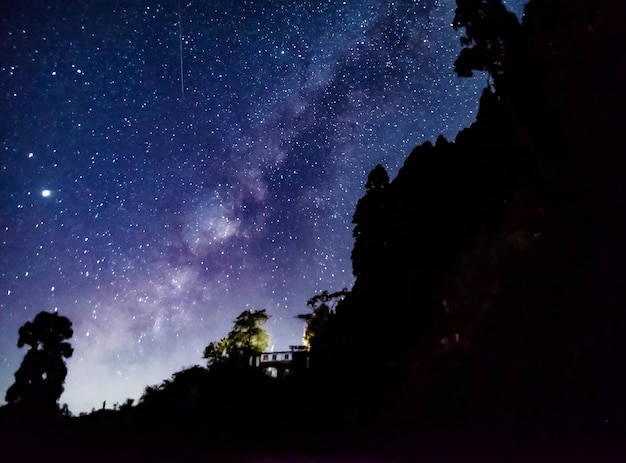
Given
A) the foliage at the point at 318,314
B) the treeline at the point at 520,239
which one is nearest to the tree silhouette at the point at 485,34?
the treeline at the point at 520,239

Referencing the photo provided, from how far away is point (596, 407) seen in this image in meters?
18.5

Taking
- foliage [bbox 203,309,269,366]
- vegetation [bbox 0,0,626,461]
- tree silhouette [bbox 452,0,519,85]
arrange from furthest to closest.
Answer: foliage [bbox 203,309,269,366] → tree silhouette [bbox 452,0,519,85] → vegetation [bbox 0,0,626,461]

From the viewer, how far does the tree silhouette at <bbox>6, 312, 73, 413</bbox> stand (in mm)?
37344

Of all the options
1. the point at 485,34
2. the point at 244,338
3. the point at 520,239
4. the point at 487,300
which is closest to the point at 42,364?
the point at 244,338

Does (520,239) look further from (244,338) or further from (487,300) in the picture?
(244,338)

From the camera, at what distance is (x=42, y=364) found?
38406 millimetres

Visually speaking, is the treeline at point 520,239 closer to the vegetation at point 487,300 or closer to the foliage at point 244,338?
the vegetation at point 487,300

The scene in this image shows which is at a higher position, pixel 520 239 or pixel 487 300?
pixel 520 239

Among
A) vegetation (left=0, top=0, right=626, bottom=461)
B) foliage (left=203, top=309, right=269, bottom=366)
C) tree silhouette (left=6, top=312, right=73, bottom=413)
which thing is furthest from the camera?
foliage (left=203, top=309, right=269, bottom=366)

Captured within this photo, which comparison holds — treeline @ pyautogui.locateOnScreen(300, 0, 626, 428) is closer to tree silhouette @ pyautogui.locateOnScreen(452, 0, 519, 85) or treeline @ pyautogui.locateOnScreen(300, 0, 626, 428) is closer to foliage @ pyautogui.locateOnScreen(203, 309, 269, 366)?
tree silhouette @ pyautogui.locateOnScreen(452, 0, 519, 85)

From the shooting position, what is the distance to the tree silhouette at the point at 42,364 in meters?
37.3

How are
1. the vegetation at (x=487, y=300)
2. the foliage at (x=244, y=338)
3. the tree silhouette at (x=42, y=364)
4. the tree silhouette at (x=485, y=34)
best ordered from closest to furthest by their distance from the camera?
1. the vegetation at (x=487, y=300)
2. the tree silhouette at (x=485, y=34)
3. the tree silhouette at (x=42, y=364)
4. the foliage at (x=244, y=338)

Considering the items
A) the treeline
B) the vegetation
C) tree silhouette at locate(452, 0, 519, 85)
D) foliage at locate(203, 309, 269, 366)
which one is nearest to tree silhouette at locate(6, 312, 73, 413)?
the vegetation

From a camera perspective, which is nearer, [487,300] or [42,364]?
[487,300]
